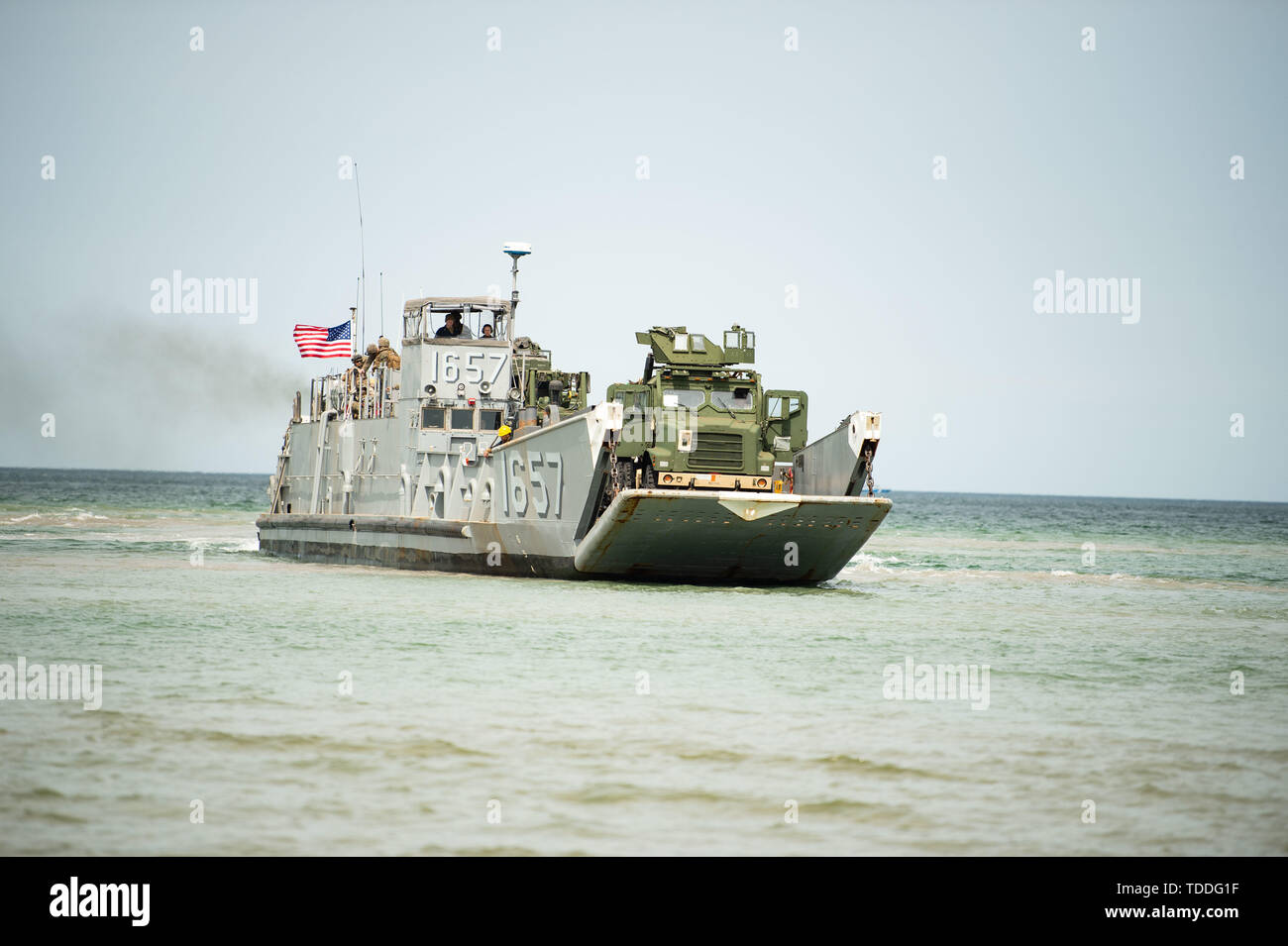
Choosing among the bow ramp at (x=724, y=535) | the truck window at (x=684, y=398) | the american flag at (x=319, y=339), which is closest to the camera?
the bow ramp at (x=724, y=535)

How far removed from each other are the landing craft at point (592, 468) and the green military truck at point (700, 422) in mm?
29

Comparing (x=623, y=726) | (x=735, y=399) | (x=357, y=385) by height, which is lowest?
(x=623, y=726)

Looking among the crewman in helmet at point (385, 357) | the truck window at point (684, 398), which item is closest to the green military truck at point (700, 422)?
the truck window at point (684, 398)

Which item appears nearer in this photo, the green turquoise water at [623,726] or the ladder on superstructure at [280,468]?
the green turquoise water at [623,726]

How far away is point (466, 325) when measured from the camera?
3228 cm

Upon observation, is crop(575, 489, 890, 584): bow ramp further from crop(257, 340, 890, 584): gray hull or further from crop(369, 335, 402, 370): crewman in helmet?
crop(369, 335, 402, 370): crewman in helmet

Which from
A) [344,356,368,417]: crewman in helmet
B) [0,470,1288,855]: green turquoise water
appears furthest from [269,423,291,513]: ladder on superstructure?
[0,470,1288,855]: green turquoise water

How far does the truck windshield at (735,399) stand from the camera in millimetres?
26391

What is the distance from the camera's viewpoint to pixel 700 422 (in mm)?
25938

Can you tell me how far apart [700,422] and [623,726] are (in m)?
13.8

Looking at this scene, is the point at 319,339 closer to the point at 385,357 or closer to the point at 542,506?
the point at 385,357

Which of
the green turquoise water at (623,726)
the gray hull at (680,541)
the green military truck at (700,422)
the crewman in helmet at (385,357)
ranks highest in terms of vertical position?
the crewman in helmet at (385,357)

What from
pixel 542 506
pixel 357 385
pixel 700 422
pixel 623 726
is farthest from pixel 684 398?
pixel 623 726

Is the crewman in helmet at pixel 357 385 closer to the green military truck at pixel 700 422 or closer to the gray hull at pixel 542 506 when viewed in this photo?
the gray hull at pixel 542 506
